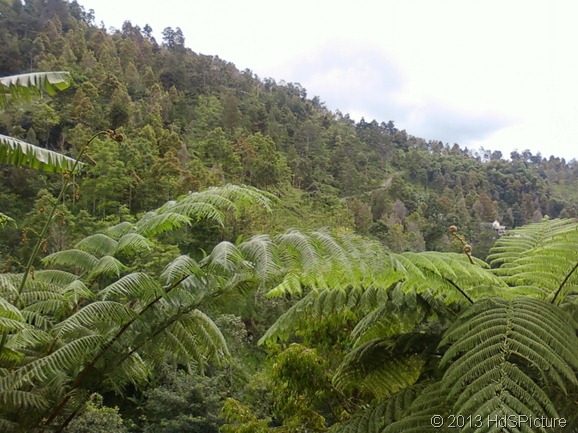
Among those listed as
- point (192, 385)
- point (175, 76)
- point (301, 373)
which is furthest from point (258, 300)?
point (175, 76)

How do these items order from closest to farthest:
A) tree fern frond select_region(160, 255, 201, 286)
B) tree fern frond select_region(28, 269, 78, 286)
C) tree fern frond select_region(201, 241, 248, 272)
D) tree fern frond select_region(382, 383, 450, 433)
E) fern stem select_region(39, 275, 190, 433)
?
tree fern frond select_region(382, 383, 450, 433) → tree fern frond select_region(201, 241, 248, 272) → tree fern frond select_region(160, 255, 201, 286) → fern stem select_region(39, 275, 190, 433) → tree fern frond select_region(28, 269, 78, 286)

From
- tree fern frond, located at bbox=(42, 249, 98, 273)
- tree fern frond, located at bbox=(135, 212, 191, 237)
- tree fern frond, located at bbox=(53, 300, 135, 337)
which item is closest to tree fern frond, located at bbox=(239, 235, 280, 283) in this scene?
tree fern frond, located at bbox=(135, 212, 191, 237)

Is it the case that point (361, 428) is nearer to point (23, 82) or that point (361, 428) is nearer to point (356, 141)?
point (23, 82)

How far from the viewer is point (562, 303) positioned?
103 inches

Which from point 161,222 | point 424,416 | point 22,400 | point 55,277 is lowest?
point 22,400

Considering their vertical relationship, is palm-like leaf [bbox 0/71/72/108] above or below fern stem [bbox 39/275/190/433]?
above

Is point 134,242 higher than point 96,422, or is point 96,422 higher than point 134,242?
point 134,242

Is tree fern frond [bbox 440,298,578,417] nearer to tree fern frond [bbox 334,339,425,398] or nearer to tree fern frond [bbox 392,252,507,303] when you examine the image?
tree fern frond [bbox 392,252,507,303]

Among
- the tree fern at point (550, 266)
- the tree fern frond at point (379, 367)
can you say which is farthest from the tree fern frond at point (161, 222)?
the tree fern at point (550, 266)

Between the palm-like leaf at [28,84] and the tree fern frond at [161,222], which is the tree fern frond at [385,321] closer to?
the tree fern frond at [161,222]

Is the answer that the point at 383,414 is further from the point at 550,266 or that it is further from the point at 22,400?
the point at 22,400

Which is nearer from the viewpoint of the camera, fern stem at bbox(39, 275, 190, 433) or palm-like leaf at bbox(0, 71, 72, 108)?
palm-like leaf at bbox(0, 71, 72, 108)

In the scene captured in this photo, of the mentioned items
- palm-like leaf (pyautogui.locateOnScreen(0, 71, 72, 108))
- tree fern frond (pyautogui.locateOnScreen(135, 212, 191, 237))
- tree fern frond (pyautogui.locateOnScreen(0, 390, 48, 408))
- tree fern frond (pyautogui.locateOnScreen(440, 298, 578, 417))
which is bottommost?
tree fern frond (pyautogui.locateOnScreen(0, 390, 48, 408))

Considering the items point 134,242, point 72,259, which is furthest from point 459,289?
point 72,259
